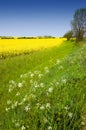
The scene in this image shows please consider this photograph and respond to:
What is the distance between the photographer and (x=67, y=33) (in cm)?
7494

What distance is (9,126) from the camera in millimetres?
9117

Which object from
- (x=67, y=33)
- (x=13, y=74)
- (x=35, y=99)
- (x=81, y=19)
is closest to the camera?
(x=35, y=99)

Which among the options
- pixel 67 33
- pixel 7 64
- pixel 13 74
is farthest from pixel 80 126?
pixel 67 33

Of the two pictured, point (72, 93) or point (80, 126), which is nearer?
point (80, 126)

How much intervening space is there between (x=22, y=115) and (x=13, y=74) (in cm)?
1011

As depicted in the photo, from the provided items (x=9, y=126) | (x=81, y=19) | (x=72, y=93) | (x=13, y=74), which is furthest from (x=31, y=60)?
(x=81, y=19)

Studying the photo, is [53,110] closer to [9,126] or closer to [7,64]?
[9,126]


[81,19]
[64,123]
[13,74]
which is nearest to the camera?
[64,123]

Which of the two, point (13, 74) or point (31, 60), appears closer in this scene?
point (13, 74)

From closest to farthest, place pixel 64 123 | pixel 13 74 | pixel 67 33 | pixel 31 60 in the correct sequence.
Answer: pixel 64 123 → pixel 13 74 → pixel 31 60 → pixel 67 33

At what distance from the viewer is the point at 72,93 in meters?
10.8

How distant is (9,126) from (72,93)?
2.44 m

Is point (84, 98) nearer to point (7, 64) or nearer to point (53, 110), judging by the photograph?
point (53, 110)

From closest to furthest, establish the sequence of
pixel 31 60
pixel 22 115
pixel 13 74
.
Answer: pixel 22 115 → pixel 13 74 → pixel 31 60
